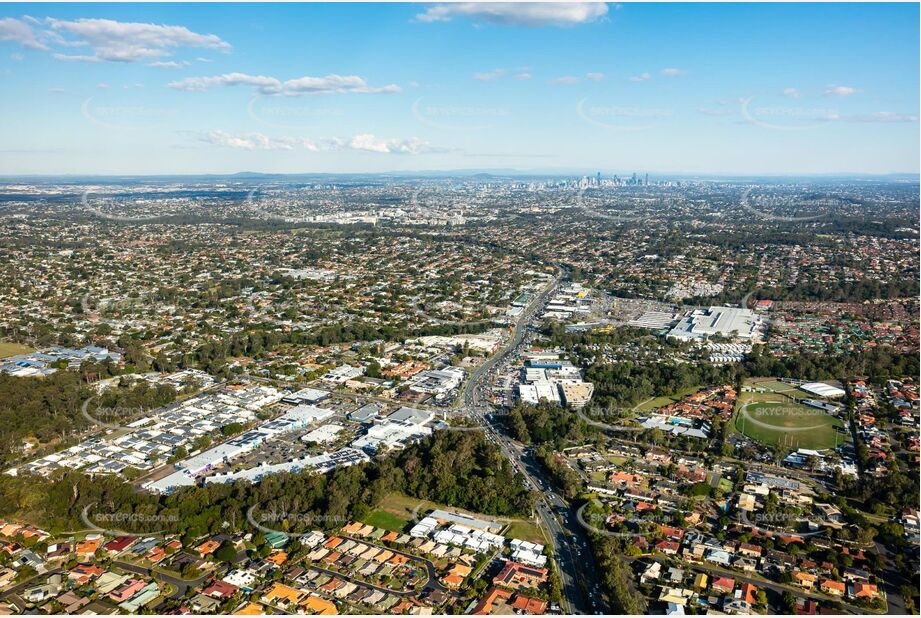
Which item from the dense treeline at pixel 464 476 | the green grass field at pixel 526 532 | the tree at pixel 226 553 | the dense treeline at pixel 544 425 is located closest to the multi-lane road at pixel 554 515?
the green grass field at pixel 526 532

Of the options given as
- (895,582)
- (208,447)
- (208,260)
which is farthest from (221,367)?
(208,260)

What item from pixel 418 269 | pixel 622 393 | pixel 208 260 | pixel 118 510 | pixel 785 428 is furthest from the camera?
pixel 208 260

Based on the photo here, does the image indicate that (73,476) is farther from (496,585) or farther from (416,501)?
(496,585)

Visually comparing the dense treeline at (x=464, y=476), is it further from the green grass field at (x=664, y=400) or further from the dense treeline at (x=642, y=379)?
the green grass field at (x=664, y=400)

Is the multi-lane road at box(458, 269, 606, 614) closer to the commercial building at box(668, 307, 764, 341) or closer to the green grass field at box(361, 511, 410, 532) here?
the green grass field at box(361, 511, 410, 532)

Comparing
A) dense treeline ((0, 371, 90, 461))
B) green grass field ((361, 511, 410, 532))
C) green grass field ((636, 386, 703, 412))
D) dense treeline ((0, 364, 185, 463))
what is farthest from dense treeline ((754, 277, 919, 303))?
dense treeline ((0, 371, 90, 461))

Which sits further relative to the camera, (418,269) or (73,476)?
(418,269)

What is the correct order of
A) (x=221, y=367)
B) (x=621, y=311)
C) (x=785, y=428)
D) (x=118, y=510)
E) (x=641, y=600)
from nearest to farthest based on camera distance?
1. (x=641, y=600)
2. (x=118, y=510)
3. (x=785, y=428)
4. (x=221, y=367)
5. (x=621, y=311)
